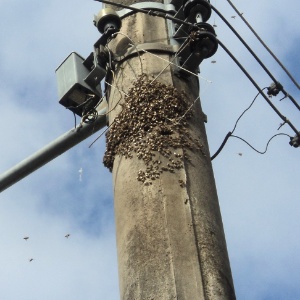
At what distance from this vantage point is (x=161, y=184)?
5.15 meters

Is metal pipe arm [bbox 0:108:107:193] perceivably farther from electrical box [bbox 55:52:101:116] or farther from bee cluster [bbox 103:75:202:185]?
bee cluster [bbox 103:75:202:185]

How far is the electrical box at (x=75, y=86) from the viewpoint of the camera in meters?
6.61

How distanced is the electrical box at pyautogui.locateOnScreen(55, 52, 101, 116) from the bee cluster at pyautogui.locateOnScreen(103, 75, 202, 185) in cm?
88

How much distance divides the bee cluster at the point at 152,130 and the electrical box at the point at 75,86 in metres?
0.88

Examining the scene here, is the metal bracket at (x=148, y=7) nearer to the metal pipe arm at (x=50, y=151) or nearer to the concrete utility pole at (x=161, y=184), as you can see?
the concrete utility pole at (x=161, y=184)

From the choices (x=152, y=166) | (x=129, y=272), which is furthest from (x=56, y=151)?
(x=129, y=272)

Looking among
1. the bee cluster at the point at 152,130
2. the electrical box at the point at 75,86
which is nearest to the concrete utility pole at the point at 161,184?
the bee cluster at the point at 152,130

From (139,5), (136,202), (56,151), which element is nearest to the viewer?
(136,202)

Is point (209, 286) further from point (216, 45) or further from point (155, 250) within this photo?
point (216, 45)

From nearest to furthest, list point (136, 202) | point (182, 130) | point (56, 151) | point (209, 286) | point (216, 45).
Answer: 1. point (209, 286)
2. point (136, 202)
3. point (182, 130)
4. point (216, 45)
5. point (56, 151)

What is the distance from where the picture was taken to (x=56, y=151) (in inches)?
273

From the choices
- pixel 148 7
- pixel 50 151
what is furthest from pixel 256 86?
pixel 50 151

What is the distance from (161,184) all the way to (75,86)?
1772 millimetres

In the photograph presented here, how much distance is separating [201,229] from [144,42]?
1.73m
